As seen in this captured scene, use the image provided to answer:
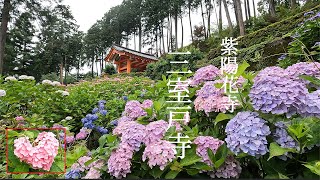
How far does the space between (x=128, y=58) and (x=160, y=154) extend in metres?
12.0

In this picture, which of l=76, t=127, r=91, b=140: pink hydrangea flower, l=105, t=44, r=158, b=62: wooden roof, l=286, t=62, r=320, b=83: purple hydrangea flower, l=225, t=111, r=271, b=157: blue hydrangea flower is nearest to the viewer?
l=225, t=111, r=271, b=157: blue hydrangea flower

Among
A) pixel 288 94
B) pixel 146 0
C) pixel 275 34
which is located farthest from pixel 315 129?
pixel 146 0

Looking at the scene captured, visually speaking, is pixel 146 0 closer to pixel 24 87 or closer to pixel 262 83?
pixel 24 87

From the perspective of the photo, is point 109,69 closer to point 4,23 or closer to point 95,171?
point 4,23

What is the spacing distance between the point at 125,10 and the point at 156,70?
14195 millimetres

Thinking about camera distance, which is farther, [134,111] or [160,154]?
[134,111]

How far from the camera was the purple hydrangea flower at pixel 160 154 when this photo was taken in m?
0.79

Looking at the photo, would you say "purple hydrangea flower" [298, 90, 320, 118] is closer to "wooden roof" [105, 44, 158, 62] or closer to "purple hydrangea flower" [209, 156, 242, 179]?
"purple hydrangea flower" [209, 156, 242, 179]

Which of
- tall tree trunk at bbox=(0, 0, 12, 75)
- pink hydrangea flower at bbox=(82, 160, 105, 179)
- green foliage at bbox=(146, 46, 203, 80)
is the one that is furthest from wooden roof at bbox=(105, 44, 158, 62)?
A: pink hydrangea flower at bbox=(82, 160, 105, 179)

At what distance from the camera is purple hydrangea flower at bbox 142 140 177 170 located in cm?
79

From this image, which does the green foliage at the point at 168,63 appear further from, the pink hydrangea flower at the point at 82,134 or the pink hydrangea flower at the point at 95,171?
the pink hydrangea flower at the point at 95,171

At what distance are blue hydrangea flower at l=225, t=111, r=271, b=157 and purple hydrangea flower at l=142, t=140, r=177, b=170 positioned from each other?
17cm

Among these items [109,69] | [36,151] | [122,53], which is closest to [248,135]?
[36,151]

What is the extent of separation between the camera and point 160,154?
0.79 m
